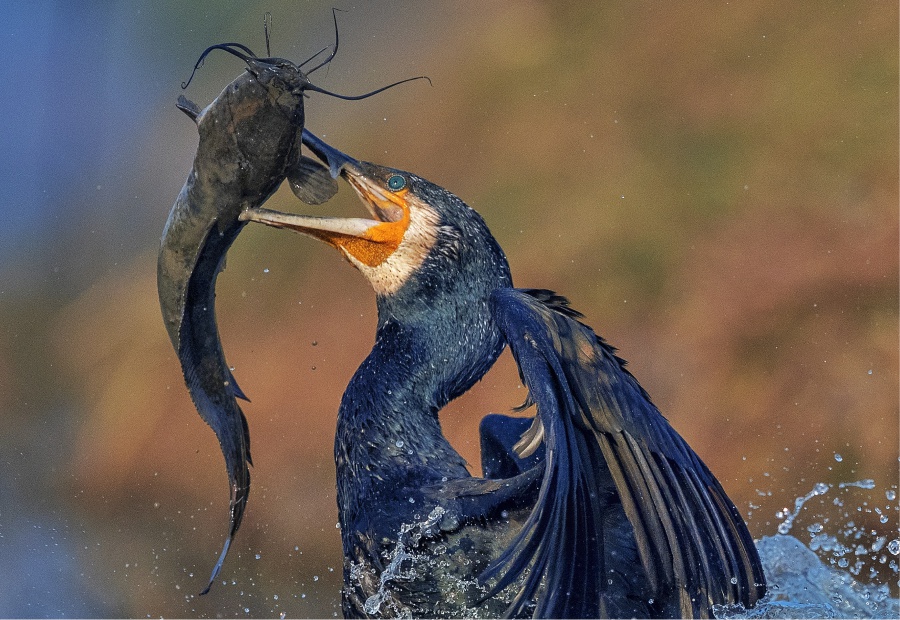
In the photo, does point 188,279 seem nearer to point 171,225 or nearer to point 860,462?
point 171,225

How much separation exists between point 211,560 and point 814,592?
132 inches

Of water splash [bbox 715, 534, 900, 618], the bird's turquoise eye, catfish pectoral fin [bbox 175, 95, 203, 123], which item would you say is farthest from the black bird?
water splash [bbox 715, 534, 900, 618]

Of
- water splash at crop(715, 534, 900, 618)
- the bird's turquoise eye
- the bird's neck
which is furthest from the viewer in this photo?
water splash at crop(715, 534, 900, 618)

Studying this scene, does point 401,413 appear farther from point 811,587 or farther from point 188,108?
point 811,587

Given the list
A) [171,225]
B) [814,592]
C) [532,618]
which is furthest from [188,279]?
[814,592]

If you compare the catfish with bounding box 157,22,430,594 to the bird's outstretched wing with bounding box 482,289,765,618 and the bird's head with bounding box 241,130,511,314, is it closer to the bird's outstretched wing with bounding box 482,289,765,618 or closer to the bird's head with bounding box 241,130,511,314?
the bird's head with bounding box 241,130,511,314

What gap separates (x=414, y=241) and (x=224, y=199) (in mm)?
504

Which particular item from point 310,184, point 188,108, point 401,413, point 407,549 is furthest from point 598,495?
point 188,108

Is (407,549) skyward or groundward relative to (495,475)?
groundward

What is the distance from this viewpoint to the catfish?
2.58 meters

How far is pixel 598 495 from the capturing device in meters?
2.41

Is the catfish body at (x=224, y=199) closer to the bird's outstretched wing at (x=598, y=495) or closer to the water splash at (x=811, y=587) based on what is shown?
the bird's outstretched wing at (x=598, y=495)

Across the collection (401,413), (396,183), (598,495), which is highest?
(396,183)

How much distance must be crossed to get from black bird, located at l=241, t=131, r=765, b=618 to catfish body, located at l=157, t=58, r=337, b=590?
0.10 metres
